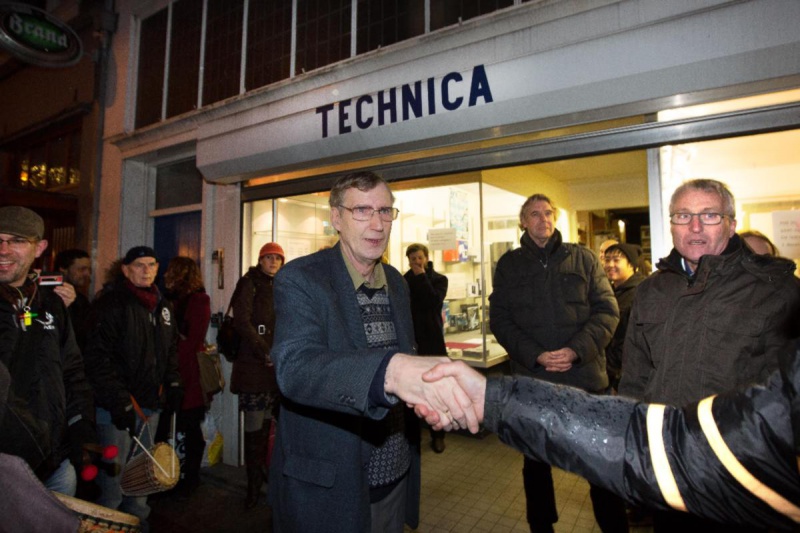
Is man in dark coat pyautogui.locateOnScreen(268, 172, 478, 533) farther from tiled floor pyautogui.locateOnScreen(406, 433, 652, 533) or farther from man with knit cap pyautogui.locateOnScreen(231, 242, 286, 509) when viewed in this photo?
man with knit cap pyautogui.locateOnScreen(231, 242, 286, 509)

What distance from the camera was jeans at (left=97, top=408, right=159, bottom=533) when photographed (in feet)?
10.8

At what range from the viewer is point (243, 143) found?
493 centimetres

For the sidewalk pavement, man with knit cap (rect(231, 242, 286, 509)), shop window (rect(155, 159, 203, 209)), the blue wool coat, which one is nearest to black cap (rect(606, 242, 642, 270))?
the blue wool coat

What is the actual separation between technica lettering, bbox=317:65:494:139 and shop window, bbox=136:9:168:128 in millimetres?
3468

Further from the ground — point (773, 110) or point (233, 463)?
point (773, 110)

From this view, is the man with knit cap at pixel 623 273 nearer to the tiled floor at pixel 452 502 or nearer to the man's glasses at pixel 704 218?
the tiled floor at pixel 452 502

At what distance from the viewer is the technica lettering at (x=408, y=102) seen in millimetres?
3559

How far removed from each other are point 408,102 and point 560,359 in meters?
2.56

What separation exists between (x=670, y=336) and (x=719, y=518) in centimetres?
139

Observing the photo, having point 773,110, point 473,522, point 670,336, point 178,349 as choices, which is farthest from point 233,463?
point 773,110

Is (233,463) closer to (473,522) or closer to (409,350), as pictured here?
(473,522)

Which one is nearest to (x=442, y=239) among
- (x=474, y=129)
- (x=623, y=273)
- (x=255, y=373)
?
(x=623, y=273)

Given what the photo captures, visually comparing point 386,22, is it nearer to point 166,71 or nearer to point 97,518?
point 166,71

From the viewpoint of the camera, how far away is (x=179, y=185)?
21.3 feet
